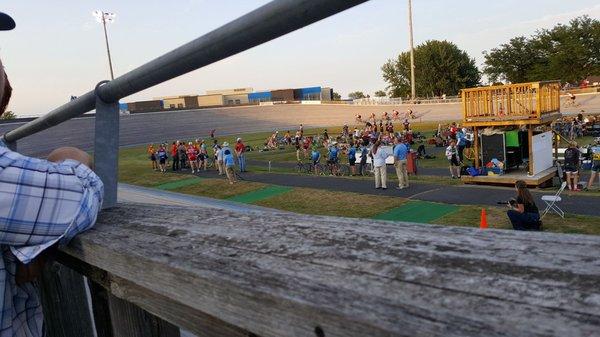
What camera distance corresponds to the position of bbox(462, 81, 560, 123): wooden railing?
15.9 metres

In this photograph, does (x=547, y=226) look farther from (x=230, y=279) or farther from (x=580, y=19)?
(x=580, y=19)

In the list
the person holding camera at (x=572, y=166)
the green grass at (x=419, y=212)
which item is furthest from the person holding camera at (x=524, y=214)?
the person holding camera at (x=572, y=166)

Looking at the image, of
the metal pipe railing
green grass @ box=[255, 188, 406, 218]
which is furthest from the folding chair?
the metal pipe railing

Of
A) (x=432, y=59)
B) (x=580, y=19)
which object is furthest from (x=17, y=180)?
(x=432, y=59)

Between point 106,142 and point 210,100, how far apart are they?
115 metres

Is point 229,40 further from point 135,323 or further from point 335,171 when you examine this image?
point 335,171

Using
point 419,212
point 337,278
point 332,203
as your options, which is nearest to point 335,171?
point 332,203

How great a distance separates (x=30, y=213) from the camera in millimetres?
1219

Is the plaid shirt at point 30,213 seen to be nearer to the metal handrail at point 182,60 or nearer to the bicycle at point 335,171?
the metal handrail at point 182,60

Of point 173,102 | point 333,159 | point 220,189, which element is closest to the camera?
point 220,189

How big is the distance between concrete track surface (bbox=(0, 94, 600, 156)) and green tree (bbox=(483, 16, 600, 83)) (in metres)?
15.2

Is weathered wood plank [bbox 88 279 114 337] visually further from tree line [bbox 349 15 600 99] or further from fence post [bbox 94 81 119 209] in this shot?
tree line [bbox 349 15 600 99]

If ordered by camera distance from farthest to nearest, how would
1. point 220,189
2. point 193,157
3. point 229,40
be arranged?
point 193,157 < point 220,189 < point 229,40

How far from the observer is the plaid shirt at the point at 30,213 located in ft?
3.96
